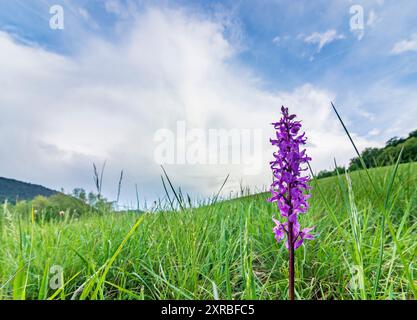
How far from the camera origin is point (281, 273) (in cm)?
141

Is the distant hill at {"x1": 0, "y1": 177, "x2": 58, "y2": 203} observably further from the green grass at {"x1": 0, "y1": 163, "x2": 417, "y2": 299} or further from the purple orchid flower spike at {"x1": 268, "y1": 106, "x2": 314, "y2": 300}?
the purple orchid flower spike at {"x1": 268, "y1": 106, "x2": 314, "y2": 300}

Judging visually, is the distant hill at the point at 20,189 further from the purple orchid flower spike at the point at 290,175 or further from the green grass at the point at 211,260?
the purple orchid flower spike at the point at 290,175

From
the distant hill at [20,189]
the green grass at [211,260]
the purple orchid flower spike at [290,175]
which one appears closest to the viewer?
the purple orchid flower spike at [290,175]

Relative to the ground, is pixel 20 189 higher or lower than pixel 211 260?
higher

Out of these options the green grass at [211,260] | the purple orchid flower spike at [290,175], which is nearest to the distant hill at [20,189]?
the green grass at [211,260]

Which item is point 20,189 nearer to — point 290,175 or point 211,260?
point 211,260

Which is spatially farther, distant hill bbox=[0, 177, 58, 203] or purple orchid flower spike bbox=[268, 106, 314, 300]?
distant hill bbox=[0, 177, 58, 203]

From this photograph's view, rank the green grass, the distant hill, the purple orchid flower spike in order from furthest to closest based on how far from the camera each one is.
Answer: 1. the distant hill
2. the green grass
3. the purple orchid flower spike

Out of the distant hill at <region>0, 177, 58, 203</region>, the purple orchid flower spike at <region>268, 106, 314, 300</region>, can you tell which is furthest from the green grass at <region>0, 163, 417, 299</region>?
the purple orchid flower spike at <region>268, 106, 314, 300</region>

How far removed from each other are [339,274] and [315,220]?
1.79 feet

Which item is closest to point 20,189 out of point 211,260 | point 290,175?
point 211,260

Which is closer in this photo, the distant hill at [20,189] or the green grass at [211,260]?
the green grass at [211,260]
